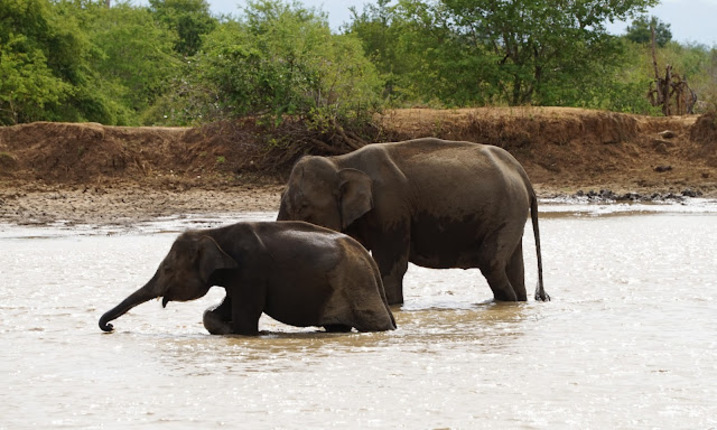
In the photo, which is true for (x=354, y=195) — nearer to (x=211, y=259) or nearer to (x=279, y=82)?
(x=211, y=259)

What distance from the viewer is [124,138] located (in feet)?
84.0

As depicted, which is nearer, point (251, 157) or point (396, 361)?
point (396, 361)

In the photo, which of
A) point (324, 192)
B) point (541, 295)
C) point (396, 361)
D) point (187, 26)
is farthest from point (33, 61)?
point (396, 361)

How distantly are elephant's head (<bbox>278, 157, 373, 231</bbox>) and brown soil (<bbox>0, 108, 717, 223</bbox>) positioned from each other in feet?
34.4

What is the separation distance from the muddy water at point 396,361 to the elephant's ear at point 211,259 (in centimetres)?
49

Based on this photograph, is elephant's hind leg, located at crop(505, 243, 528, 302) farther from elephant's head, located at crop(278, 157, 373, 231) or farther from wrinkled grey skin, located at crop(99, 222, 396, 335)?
wrinkled grey skin, located at crop(99, 222, 396, 335)

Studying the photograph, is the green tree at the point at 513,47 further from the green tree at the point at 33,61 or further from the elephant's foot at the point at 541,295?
the elephant's foot at the point at 541,295

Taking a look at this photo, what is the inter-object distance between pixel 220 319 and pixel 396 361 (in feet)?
5.48

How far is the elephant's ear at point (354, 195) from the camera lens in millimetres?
9758

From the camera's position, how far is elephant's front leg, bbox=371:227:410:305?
32.5 feet

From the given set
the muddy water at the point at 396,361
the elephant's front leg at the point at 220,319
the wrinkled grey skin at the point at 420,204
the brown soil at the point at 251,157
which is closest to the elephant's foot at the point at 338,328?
the muddy water at the point at 396,361

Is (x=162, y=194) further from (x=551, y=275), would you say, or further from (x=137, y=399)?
(x=137, y=399)

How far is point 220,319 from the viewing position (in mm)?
8375

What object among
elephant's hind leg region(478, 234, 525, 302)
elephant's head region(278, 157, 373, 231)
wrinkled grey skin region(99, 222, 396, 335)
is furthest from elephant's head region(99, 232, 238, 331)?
elephant's hind leg region(478, 234, 525, 302)
